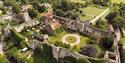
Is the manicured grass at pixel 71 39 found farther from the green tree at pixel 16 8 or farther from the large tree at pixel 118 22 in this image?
the green tree at pixel 16 8

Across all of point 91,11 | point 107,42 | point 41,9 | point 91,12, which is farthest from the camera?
point 91,11

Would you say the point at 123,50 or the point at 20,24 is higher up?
the point at 20,24

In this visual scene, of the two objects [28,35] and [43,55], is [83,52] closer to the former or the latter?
[43,55]

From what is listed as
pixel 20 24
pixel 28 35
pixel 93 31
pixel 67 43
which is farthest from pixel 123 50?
pixel 20 24

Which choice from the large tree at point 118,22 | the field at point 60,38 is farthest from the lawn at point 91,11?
the field at point 60,38

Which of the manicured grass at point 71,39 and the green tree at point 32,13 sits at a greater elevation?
the green tree at point 32,13

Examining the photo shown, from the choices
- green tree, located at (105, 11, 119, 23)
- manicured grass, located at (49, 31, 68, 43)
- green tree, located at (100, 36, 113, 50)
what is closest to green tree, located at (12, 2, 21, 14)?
manicured grass, located at (49, 31, 68, 43)

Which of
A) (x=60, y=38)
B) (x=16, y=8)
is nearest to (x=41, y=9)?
(x=16, y=8)

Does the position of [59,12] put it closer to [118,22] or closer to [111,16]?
[111,16]

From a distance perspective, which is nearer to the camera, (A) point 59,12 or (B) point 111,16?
(B) point 111,16

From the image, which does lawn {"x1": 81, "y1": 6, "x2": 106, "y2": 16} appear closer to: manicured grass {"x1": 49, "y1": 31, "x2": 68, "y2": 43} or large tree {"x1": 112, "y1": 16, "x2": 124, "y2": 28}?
large tree {"x1": 112, "y1": 16, "x2": 124, "y2": 28}

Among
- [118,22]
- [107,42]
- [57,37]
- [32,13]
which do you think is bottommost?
[57,37]
